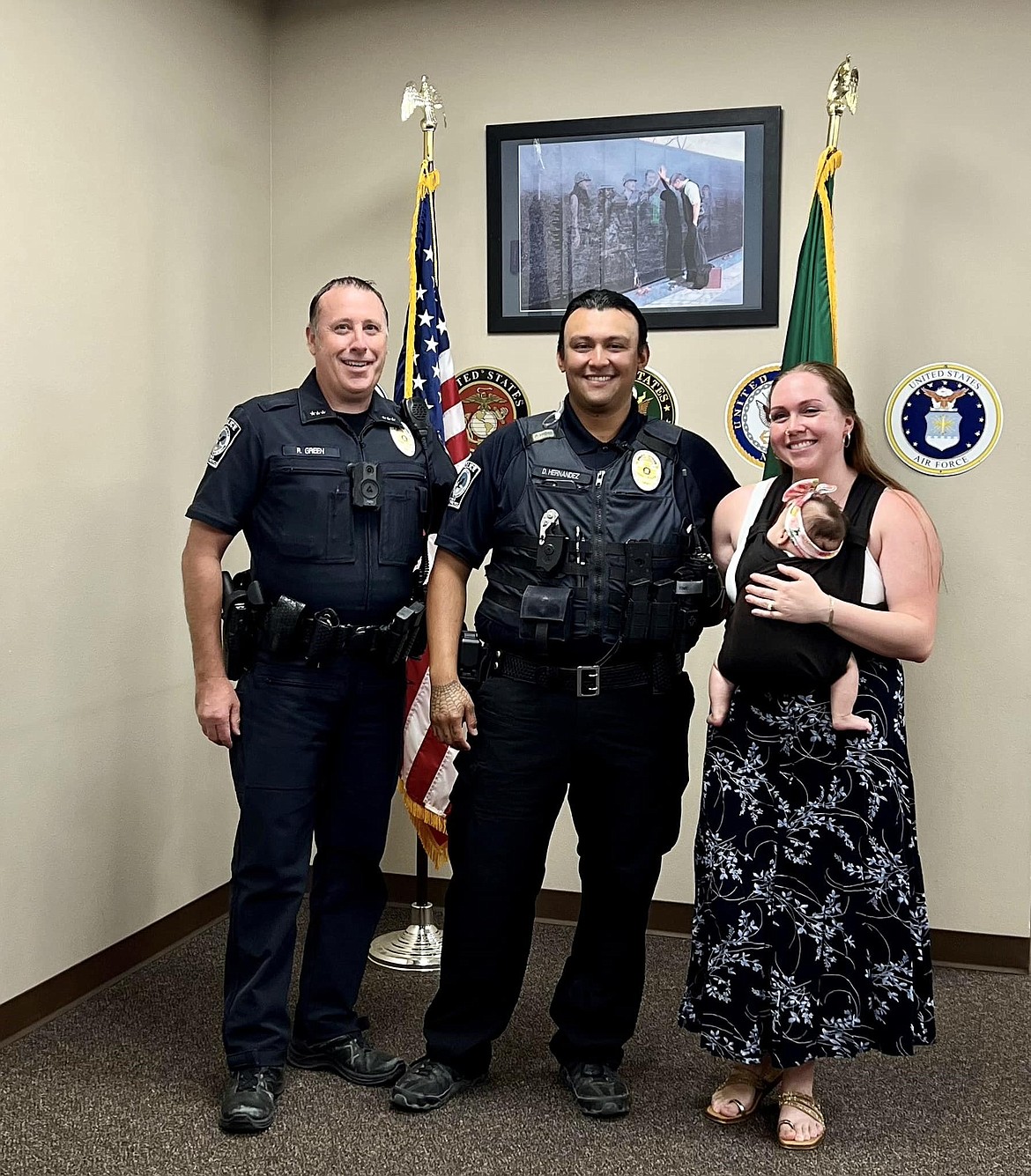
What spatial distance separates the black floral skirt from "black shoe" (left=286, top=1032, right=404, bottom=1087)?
75 cm

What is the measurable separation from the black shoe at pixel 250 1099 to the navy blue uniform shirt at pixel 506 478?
3.87 ft

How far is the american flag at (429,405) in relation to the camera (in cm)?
355

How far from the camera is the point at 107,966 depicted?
132 inches

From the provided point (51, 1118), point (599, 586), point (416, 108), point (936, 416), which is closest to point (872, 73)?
point (936, 416)

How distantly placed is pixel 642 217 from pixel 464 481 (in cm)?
145

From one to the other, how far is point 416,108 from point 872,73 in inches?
52.2

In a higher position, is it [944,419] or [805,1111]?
[944,419]

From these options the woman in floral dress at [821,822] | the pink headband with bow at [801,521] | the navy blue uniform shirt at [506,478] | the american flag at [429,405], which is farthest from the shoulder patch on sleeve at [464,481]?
the american flag at [429,405]

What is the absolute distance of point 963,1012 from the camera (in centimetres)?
331

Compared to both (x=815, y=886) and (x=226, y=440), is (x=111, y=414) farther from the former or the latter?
(x=815, y=886)

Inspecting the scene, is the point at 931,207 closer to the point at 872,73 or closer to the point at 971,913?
the point at 872,73

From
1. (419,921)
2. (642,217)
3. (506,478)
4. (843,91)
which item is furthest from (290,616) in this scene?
(843,91)

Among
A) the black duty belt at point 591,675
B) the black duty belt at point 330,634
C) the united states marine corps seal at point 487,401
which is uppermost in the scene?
the united states marine corps seal at point 487,401

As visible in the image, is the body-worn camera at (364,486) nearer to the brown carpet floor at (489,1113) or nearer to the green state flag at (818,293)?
the brown carpet floor at (489,1113)
